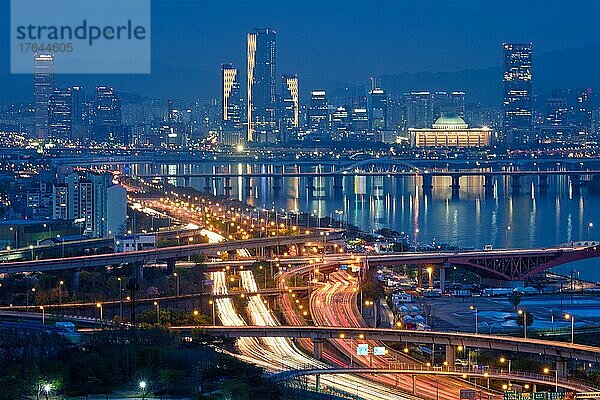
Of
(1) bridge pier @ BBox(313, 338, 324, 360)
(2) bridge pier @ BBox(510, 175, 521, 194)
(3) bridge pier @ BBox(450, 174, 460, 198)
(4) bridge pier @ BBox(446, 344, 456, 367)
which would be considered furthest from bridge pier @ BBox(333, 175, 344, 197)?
(4) bridge pier @ BBox(446, 344, 456, 367)

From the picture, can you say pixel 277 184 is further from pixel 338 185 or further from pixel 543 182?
pixel 543 182

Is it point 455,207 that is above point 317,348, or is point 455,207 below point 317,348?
above

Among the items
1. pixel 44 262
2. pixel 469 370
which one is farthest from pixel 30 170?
pixel 469 370

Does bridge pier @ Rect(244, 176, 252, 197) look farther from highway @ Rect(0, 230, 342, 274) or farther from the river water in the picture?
highway @ Rect(0, 230, 342, 274)

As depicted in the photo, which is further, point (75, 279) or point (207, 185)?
point (207, 185)

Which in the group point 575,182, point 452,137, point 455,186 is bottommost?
point 455,186

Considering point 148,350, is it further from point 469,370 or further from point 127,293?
point 127,293

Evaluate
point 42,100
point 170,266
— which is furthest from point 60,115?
point 170,266
